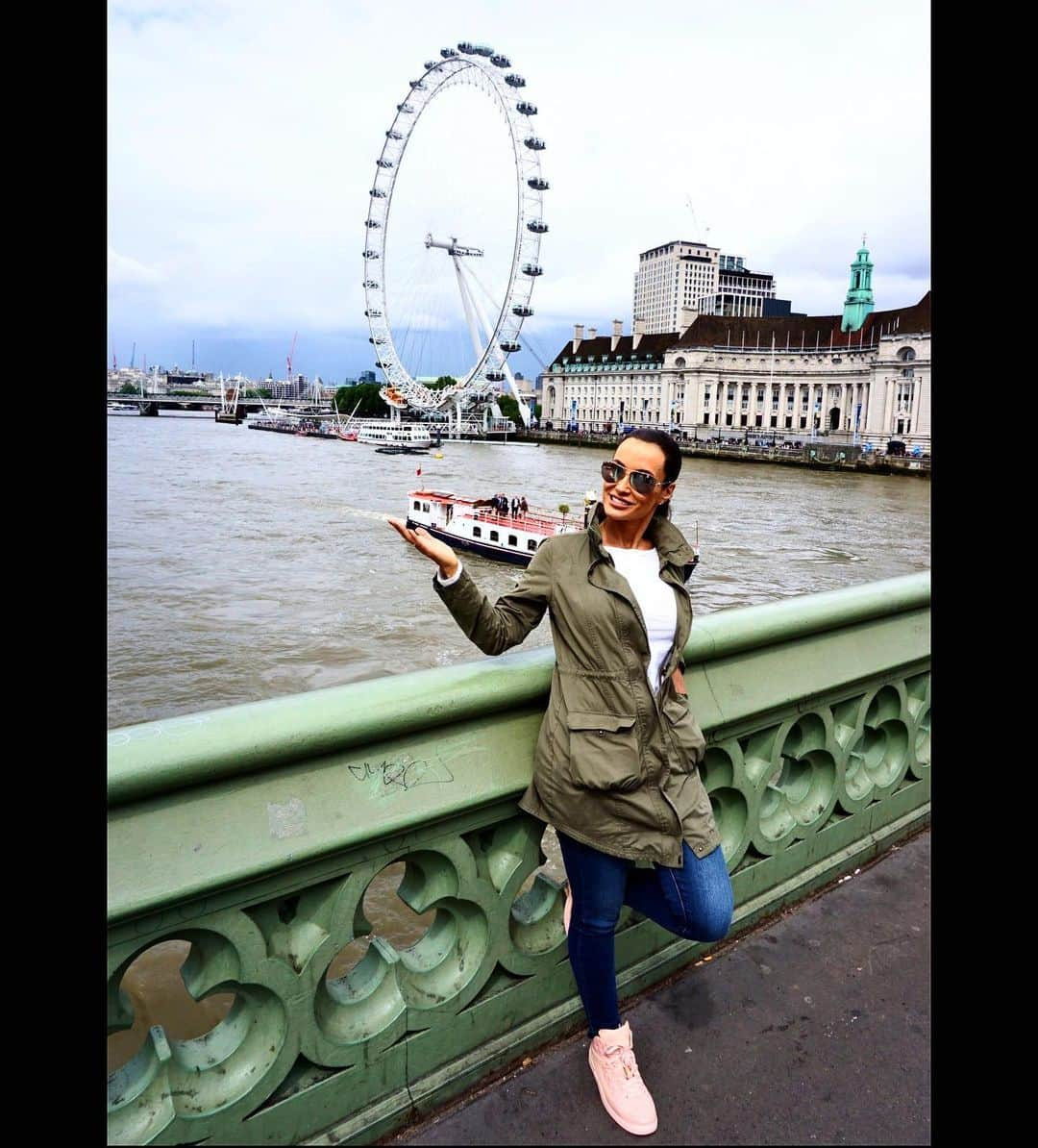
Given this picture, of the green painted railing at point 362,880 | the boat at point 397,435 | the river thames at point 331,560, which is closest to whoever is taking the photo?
the green painted railing at point 362,880

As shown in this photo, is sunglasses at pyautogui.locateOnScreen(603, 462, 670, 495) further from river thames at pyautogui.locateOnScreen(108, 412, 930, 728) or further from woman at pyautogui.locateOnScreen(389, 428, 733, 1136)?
river thames at pyautogui.locateOnScreen(108, 412, 930, 728)

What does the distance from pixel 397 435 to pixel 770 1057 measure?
215ft

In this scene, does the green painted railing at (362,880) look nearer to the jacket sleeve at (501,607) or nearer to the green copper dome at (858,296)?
the jacket sleeve at (501,607)

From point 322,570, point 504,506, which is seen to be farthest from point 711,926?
point 504,506

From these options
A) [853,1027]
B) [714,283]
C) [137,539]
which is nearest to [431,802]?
[853,1027]

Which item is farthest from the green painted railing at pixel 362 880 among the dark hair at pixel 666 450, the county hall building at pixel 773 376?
the county hall building at pixel 773 376

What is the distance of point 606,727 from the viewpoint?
1.69 meters

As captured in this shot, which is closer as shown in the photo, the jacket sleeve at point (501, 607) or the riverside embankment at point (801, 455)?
the jacket sleeve at point (501, 607)

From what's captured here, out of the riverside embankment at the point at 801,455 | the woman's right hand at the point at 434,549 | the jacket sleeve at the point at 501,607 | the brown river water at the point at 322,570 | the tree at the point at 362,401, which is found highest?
the tree at the point at 362,401

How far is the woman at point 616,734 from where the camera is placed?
1.72m
